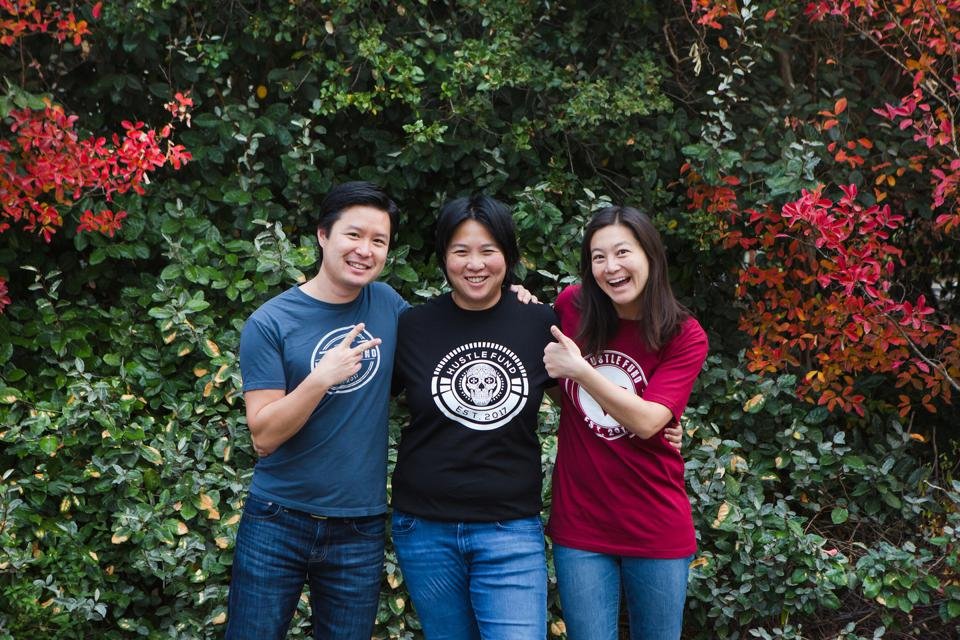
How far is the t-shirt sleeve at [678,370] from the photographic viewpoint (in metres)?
2.56

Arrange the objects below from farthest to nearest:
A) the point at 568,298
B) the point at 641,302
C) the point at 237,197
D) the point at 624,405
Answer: the point at 237,197
the point at 568,298
the point at 641,302
the point at 624,405

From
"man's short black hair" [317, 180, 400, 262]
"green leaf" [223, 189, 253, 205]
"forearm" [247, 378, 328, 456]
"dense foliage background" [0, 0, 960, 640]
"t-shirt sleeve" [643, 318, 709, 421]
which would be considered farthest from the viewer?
"green leaf" [223, 189, 253, 205]

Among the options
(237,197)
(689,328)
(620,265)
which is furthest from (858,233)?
(237,197)

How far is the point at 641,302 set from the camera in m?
2.68

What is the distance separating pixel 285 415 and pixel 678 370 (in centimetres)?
103

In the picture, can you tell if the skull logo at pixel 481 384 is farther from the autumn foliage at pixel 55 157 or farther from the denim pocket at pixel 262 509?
the autumn foliage at pixel 55 157

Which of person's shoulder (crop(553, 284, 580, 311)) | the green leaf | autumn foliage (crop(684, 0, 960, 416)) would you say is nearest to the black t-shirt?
person's shoulder (crop(553, 284, 580, 311))

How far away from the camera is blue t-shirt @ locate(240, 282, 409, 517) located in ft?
8.45

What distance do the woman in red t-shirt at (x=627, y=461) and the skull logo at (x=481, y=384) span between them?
0.52 feet

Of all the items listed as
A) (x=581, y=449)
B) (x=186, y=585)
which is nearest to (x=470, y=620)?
(x=581, y=449)

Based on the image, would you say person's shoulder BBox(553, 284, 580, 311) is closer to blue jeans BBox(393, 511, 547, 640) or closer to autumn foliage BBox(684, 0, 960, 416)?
blue jeans BBox(393, 511, 547, 640)

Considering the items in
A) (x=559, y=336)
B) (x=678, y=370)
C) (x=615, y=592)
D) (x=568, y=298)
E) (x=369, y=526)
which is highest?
(x=568, y=298)

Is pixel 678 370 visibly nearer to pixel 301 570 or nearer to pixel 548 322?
pixel 548 322

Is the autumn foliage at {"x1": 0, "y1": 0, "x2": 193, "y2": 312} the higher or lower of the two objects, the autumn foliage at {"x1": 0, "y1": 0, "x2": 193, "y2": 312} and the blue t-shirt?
the higher
